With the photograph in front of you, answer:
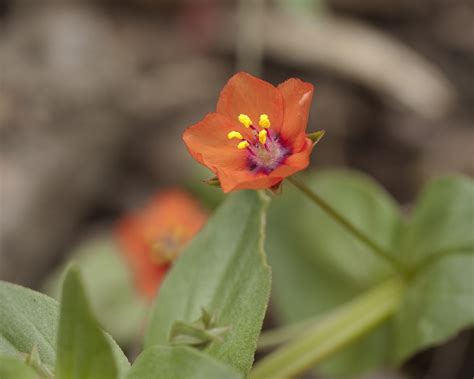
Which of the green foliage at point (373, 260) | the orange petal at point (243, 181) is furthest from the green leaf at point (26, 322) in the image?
the green foliage at point (373, 260)

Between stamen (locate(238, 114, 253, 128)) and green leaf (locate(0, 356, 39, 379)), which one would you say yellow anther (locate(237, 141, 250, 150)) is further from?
green leaf (locate(0, 356, 39, 379))

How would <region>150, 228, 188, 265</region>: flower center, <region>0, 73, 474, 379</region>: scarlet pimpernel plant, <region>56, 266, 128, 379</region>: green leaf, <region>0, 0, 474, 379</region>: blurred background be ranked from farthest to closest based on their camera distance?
<region>0, 0, 474, 379</region>: blurred background
<region>150, 228, 188, 265</region>: flower center
<region>0, 73, 474, 379</region>: scarlet pimpernel plant
<region>56, 266, 128, 379</region>: green leaf

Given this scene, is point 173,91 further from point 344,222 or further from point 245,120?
point 245,120

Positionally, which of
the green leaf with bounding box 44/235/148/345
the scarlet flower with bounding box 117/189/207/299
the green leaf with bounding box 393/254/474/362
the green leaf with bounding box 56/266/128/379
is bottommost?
the green leaf with bounding box 44/235/148/345

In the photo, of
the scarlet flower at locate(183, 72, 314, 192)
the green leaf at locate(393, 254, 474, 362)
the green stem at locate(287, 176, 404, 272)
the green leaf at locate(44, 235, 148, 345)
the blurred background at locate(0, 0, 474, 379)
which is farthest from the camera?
the blurred background at locate(0, 0, 474, 379)

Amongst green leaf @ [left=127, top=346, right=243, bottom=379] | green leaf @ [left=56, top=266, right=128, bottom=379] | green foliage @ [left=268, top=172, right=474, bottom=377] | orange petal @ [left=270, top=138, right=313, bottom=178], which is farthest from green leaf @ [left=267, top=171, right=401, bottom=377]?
green leaf @ [left=56, top=266, right=128, bottom=379]
